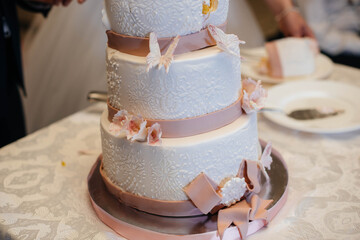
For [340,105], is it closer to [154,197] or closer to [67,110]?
[154,197]

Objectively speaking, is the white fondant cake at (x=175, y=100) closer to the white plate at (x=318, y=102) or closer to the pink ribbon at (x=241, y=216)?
the pink ribbon at (x=241, y=216)

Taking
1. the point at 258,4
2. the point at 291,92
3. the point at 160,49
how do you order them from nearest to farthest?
the point at 160,49 → the point at 291,92 → the point at 258,4

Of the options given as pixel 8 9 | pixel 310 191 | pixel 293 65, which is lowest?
pixel 310 191

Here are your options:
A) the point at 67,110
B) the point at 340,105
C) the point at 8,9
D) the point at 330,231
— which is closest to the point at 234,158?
the point at 330,231

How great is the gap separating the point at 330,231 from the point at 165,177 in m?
0.41

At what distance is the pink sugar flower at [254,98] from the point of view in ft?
2.99

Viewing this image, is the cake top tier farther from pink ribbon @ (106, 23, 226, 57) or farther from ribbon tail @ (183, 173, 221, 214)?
ribbon tail @ (183, 173, 221, 214)

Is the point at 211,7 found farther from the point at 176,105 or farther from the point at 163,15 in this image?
the point at 176,105

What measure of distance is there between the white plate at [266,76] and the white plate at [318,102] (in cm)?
12

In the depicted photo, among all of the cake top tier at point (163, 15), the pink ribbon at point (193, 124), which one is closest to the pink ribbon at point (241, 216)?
the pink ribbon at point (193, 124)

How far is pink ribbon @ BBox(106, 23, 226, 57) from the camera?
0.81 meters

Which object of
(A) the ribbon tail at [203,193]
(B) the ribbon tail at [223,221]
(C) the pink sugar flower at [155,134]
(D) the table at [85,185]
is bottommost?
(D) the table at [85,185]

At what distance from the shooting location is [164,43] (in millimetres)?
809

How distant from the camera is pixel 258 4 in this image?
307cm
